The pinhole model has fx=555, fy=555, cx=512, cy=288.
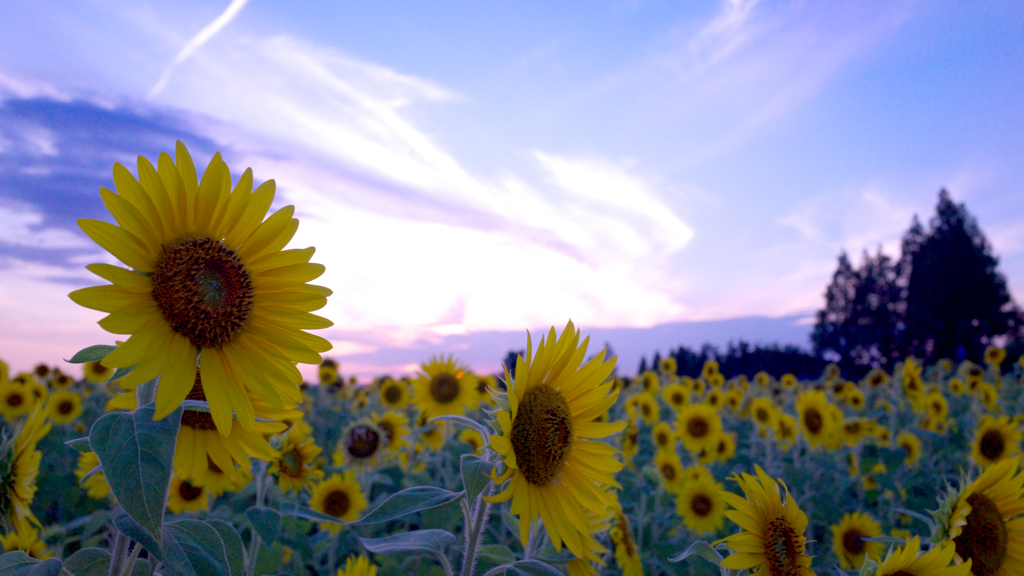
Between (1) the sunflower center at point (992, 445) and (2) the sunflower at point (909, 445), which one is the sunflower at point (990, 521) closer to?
(1) the sunflower center at point (992, 445)

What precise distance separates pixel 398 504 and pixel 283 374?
578 mm

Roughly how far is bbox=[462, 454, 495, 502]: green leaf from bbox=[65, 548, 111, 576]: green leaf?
44.0 inches

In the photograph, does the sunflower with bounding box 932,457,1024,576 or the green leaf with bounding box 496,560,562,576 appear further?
the sunflower with bounding box 932,457,1024,576

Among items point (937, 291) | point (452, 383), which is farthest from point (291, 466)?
point (937, 291)

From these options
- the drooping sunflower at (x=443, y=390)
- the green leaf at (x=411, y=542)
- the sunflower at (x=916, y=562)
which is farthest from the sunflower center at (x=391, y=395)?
the sunflower at (x=916, y=562)

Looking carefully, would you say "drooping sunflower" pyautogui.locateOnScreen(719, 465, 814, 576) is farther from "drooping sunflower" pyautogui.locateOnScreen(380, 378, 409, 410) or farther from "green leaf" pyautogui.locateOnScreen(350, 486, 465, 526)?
"drooping sunflower" pyautogui.locateOnScreen(380, 378, 409, 410)

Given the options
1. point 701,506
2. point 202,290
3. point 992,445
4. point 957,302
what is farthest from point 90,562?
point 957,302

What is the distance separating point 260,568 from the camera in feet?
9.57

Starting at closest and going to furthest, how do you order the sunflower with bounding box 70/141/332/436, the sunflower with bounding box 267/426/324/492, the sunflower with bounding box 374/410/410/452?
the sunflower with bounding box 70/141/332/436, the sunflower with bounding box 267/426/324/492, the sunflower with bounding box 374/410/410/452

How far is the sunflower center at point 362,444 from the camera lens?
565 cm

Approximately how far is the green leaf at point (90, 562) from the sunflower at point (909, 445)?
8.70m

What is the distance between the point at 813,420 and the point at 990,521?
5.12 m

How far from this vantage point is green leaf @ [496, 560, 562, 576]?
1.95m

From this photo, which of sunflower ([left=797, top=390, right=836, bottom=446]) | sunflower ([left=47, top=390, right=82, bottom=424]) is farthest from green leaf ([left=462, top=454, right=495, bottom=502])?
sunflower ([left=47, top=390, right=82, bottom=424])
